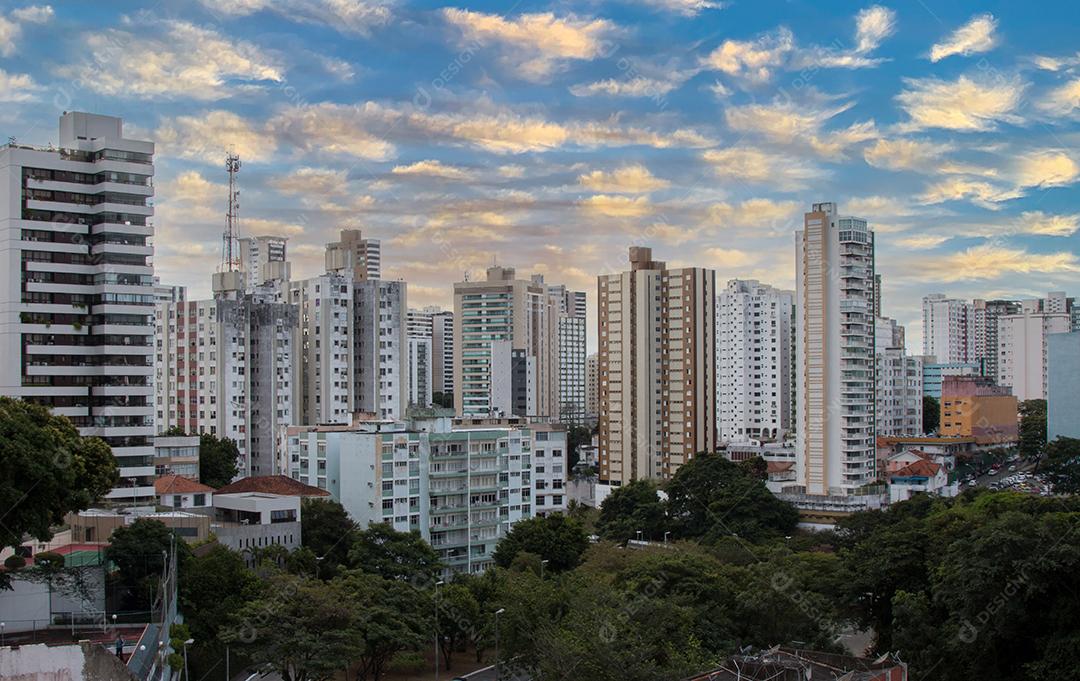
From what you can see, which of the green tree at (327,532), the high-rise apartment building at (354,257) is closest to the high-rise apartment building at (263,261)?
the high-rise apartment building at (354,257)

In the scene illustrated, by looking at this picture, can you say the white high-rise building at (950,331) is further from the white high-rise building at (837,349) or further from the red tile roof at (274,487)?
the red tile roof at (274,487)

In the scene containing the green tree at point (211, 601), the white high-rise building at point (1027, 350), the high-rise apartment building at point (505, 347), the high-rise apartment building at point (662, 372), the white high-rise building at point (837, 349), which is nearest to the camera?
the green tree at point (211, 601)

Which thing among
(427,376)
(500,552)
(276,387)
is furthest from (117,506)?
(427,376)

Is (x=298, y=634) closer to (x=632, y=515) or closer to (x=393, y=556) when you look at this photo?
(x=393, y=556)

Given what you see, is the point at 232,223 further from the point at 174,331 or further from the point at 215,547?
the point at 215,547

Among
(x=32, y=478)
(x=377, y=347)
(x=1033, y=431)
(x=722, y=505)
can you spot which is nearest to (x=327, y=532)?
(x=32, y=478)

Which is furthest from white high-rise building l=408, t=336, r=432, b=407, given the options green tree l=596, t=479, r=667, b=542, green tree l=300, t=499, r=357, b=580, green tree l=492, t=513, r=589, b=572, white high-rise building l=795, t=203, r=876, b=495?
green tree l=492, t=513, r=589, b=572

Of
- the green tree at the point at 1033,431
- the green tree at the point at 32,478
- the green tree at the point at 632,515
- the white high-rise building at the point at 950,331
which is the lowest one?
the green tree at the point at 632,515

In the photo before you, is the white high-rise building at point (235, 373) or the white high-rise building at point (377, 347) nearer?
the white high-rise building at point (235, 373)
